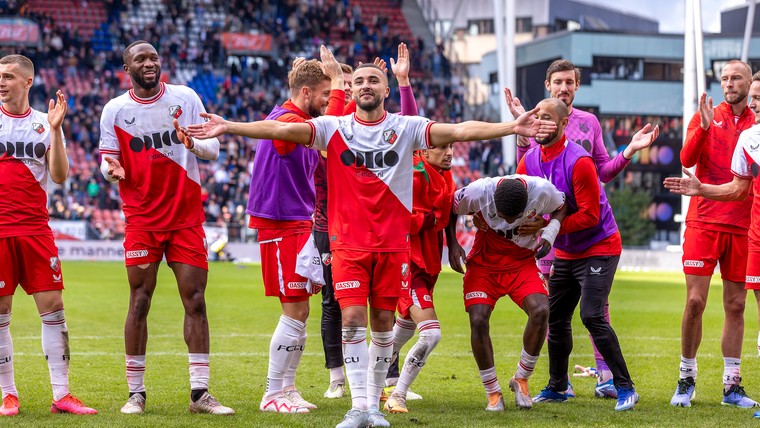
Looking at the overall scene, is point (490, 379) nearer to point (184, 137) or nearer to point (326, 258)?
point (326, 258)

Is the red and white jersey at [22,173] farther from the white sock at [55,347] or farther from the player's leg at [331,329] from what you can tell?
the player's leg at [331,329]

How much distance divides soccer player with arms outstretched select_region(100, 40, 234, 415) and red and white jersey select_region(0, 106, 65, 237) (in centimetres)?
60

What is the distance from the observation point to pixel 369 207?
24.4 ft

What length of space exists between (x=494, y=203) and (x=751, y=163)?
2045mm

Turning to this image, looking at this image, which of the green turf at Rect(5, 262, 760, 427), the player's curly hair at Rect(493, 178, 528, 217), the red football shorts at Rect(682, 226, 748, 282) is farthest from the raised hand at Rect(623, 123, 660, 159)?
the green turf at Rect(5, 262, 760, 427)

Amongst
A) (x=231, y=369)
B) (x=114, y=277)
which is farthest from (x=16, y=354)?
(x=114, y=277)

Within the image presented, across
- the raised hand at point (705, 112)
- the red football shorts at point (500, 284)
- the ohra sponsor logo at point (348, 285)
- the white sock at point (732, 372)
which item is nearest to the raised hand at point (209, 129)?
the ohra sponsor logo at point (348, 285)

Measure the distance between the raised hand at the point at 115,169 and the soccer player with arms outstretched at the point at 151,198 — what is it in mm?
58

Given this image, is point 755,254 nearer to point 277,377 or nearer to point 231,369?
point 277,377

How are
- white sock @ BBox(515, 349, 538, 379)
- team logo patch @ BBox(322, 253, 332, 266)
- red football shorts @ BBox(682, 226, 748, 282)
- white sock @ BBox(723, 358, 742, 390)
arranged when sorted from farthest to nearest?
team logo patch @ BBox(322, 253, 332, 266), red football shorts @ BBox(682, 226, 748, 282), white sock @ BBox(723, 358, 742, 390), white sock @ BBox(515, 349, 538, 379)

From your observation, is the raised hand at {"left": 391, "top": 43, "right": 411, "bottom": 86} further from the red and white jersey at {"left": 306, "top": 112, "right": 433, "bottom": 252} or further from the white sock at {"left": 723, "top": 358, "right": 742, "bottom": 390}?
the white sock at {"left": 723, "top": 358, "right": 742, "bottom": 390}

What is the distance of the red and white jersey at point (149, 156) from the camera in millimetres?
8047

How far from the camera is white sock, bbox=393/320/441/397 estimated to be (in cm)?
823

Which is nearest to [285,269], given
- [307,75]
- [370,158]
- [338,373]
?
[370,158]
